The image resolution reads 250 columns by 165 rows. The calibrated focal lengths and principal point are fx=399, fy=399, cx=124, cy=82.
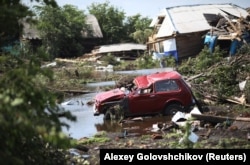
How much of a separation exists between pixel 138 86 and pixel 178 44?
81.9 ft

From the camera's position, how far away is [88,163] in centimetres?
887

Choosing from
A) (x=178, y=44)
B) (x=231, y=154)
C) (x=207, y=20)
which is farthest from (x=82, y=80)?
(x=231, y=154)

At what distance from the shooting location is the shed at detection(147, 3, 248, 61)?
4000 cm

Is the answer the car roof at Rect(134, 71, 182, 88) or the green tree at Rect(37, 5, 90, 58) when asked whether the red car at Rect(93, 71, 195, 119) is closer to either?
the car roof at Rect(134, 71, 182, 88)

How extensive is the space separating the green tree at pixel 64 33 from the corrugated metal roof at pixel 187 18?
45.8 feet

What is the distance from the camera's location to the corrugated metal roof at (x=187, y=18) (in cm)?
4031

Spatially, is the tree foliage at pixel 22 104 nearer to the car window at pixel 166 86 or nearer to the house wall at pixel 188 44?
the car window at pixel 166 86

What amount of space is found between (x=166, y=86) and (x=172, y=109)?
0.94 m

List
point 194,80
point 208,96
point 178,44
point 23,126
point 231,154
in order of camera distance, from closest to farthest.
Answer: point 23,126 → point 231,154 → point 208,96 → point 194,80 → point 178,44

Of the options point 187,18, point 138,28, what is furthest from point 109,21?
point 187,18

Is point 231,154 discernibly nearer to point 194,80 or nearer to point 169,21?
point 194,80

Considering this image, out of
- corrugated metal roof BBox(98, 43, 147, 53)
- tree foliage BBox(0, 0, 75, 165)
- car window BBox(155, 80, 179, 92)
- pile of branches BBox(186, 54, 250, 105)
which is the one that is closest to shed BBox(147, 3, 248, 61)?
corrugated metal roof BBox(98, 43, 147, 53)

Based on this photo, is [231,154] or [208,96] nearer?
[231,154]

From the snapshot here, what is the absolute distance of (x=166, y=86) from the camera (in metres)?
15.6
